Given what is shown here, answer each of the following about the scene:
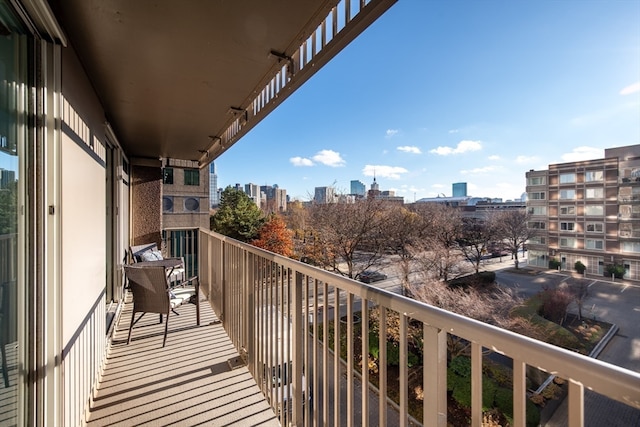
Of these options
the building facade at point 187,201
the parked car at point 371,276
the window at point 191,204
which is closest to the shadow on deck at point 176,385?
the building facade at point 187,201

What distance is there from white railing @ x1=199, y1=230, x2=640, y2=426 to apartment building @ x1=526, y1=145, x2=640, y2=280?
17920 mm

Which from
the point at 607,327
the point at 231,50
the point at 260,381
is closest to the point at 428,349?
the point at 260,381

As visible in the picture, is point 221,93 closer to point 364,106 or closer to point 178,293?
point 178,293

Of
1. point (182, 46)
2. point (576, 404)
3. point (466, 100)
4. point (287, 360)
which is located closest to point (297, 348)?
point (287, 360)

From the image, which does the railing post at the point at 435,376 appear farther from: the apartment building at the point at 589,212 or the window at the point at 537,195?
the window at the point at 537,195

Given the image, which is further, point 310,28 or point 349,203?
point 349,203

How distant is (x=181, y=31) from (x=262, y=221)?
17508mm

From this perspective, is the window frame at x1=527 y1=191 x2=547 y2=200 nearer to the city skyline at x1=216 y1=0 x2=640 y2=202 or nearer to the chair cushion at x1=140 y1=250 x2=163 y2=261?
the city skyline at x1=216 y1=0 x2=640 y2=202

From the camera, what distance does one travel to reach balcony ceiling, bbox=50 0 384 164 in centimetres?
141

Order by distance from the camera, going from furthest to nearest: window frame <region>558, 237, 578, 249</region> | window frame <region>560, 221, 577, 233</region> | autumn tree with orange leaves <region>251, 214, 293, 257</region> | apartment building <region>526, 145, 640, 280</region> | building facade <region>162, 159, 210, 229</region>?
autumn tree with orange leaves <region>251, 214, 293, 257</region> < window frame <region>560, 221, 577, 233</region> < window frame <region>558, 237, 578, 249</region> < apartment building <region>526, 145, 640, 280</region> < building facade <region>162, 159, 210, 229</region>

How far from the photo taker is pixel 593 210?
1488 centimetres

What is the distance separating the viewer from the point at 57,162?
53.4 inches

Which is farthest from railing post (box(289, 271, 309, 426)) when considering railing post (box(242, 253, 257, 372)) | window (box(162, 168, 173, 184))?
window (box(162, 168, 173, 184))

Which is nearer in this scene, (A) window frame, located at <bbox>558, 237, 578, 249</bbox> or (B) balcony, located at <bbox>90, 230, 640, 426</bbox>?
(B) balcony, located at <bbox>90, 230, 640, 426</bbox>
